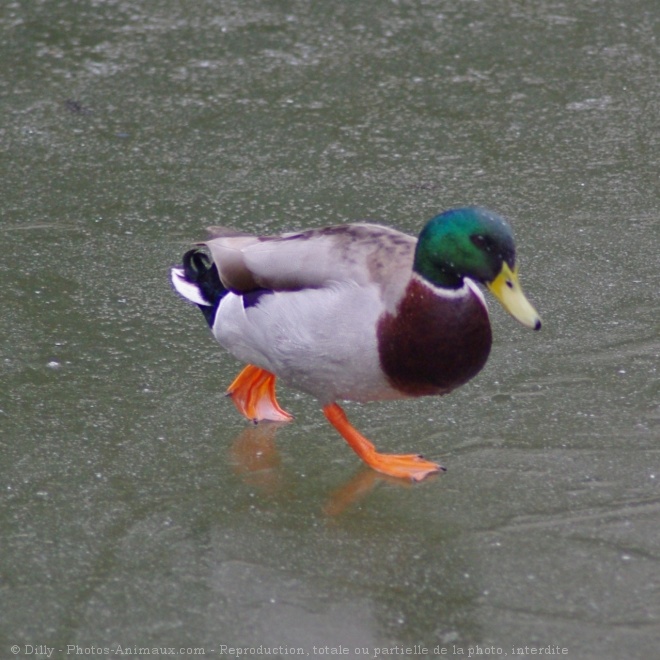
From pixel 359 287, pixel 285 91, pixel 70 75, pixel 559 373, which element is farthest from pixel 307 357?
pixel 70 75

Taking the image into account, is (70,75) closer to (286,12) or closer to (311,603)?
(286,12)

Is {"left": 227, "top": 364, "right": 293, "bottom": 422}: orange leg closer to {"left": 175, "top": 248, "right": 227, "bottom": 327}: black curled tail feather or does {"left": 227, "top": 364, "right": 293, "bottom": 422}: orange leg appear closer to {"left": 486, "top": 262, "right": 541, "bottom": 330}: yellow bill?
{"left": 175, "top": 248, "right": 227, "bottom": 327}: black curled tail feather

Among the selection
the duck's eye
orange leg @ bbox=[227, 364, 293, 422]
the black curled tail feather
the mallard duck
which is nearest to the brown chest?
the mallard duck

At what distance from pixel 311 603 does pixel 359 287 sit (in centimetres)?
91

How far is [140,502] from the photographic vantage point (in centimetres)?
323

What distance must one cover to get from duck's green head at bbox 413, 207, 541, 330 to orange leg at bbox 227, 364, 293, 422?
0.76 metres

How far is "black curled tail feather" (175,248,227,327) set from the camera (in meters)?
3.69

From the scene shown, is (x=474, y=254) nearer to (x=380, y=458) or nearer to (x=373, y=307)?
(x=373, y=307)

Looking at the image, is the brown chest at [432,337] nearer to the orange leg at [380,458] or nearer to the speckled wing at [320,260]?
the speckled wing at [320,260]

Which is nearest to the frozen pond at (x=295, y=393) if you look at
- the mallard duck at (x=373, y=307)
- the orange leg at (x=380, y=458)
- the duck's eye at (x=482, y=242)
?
the orange leg at (x=380, y=458)

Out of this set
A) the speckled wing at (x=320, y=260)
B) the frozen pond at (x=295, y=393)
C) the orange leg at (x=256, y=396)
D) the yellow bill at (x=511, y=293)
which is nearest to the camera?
the frozen pond at (x=295, y=393)

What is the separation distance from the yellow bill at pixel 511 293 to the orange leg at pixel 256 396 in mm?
869

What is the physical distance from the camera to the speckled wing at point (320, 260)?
3.26 metres

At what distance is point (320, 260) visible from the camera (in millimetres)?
3316
